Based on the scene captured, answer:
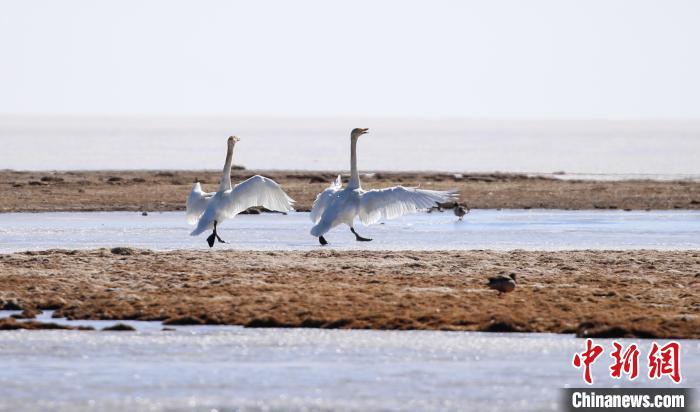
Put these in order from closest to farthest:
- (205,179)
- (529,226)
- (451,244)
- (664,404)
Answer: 1. (664,404)
2. (451,244)
3. (529,226)
4. (205,179)

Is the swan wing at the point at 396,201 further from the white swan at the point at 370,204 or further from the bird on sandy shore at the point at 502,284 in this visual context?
the bird on sandy shore at the point at 502,284

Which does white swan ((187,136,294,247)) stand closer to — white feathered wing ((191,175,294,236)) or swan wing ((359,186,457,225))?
white feathered wing ((191,175,294,236))

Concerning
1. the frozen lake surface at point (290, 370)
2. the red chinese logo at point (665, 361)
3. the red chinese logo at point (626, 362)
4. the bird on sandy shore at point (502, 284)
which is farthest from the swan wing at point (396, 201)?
the red chinese logo at point (665, 361)

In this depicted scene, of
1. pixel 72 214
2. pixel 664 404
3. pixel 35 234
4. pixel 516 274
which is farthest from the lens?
pixel 72 214

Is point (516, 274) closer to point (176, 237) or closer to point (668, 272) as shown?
point (668, 272)

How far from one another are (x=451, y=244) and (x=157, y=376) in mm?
12151

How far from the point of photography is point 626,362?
511 inches

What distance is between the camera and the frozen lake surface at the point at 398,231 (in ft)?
78.0

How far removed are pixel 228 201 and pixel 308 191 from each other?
16.6 meters

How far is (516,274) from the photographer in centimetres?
1870

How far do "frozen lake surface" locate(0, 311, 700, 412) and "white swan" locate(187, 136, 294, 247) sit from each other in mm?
7768

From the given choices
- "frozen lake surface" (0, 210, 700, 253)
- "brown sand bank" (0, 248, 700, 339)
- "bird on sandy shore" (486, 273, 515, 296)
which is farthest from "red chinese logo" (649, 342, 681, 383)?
"frozen lake surface" (0, 210, 700, 253)

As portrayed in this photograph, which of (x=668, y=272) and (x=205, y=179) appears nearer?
(x=668, y=272)

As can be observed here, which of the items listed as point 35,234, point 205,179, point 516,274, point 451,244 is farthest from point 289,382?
point 205,179
